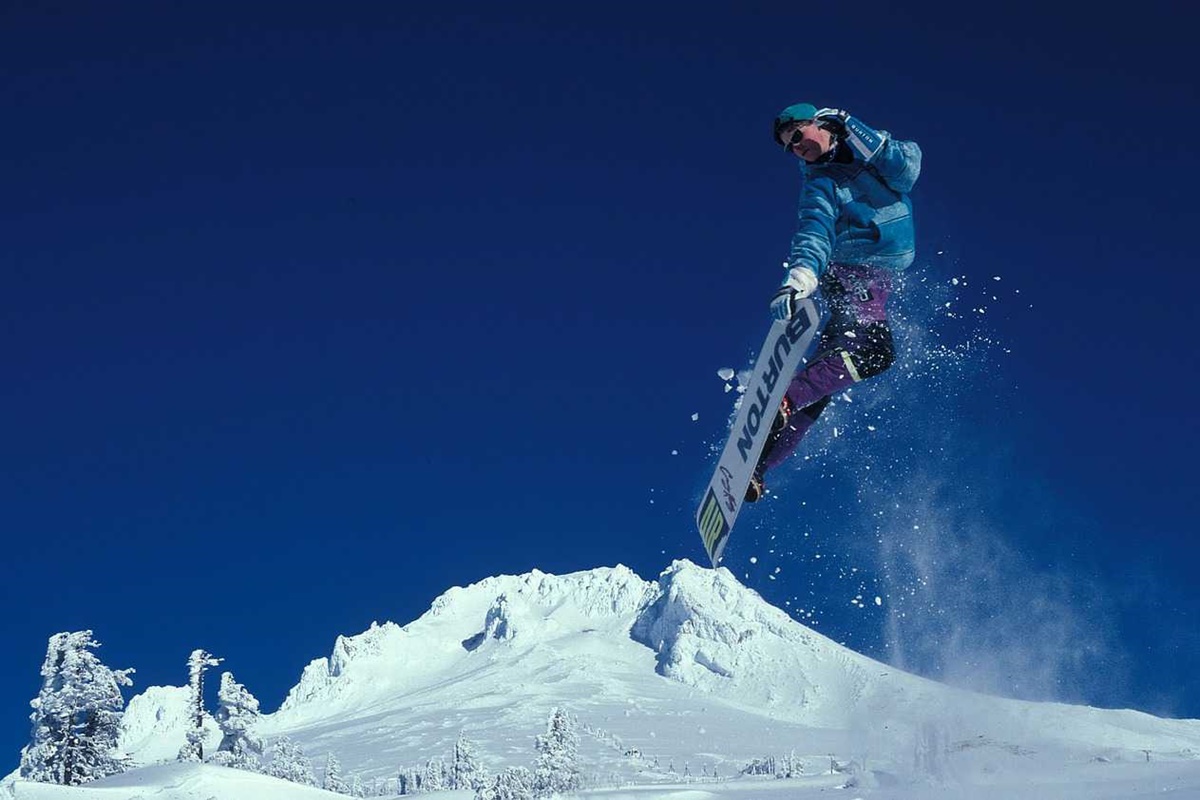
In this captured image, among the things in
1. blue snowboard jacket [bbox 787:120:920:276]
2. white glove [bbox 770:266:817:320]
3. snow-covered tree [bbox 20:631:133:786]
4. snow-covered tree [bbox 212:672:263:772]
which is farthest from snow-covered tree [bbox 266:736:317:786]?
white glove [bbox 770:266:817:320]

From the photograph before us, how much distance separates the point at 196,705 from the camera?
37.2 metres

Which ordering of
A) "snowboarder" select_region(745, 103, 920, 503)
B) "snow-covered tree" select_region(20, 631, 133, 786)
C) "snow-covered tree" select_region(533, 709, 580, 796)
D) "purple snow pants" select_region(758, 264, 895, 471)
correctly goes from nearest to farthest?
"snowboarder" select_region(745, 103, 920, 503)
"purple snow pants" select_region(758, 264, 895, 471)
"snow-covered tree" select_region(20, 631, 133, 786)
"snow-covered tree" select_region(533, 709, 580, 796)

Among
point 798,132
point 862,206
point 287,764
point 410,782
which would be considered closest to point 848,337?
point 862,206

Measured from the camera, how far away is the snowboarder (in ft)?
26.8

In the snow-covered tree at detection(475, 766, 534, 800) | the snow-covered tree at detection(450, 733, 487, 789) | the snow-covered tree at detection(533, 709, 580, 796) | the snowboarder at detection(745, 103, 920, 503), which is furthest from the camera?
the snow-covered tree at detection(450, 733, 487, 789)

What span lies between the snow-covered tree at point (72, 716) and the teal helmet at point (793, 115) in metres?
31.6

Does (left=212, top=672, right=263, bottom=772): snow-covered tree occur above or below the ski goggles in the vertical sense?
above

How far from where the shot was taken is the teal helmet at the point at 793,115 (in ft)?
26.9

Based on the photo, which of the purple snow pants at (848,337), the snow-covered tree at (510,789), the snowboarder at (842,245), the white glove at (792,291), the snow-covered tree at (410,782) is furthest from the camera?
the snow-covered tree at (410,782)

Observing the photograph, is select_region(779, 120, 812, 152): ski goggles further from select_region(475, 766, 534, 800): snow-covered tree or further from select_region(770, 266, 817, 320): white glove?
select_region(475, 766, 534, 800): snow-covered tree

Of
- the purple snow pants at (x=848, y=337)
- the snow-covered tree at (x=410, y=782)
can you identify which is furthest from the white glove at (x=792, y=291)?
the snow-covered tree at (x=410, y=782)

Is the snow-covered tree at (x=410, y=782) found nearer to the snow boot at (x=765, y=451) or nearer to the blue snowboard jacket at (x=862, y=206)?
the snow boot at (x=765, y=451)

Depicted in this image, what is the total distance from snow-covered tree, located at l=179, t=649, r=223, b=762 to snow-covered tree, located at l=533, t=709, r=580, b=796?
52.4 ft

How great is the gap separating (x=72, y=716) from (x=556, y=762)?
23689 millimetres
